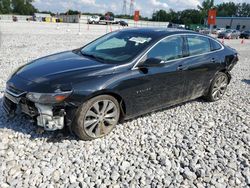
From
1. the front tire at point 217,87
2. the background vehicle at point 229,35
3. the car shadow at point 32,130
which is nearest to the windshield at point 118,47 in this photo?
the car shadow at point 32,130

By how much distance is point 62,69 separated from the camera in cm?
365

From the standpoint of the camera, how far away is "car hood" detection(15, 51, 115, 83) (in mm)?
3461

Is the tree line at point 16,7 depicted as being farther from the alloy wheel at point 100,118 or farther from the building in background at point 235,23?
the alloy wheel at point 100,118

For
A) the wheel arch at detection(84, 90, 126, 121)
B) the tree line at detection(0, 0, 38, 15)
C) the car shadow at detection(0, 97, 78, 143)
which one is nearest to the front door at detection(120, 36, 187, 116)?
the wheel arch at detection(84, 90, 126, 121)

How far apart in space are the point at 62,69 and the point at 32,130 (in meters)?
1.05

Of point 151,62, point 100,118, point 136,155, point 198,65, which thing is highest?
point 151,62

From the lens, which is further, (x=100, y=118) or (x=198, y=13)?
(x=198, y=13)

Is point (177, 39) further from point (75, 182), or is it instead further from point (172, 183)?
point (75, 182)

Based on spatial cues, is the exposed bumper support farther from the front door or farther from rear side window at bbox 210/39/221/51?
rear side window at bbox 210/39/221/51

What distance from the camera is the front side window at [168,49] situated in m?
4.15

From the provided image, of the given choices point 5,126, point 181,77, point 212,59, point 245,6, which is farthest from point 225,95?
point 245,6

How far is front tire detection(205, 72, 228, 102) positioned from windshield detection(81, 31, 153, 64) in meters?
2.12

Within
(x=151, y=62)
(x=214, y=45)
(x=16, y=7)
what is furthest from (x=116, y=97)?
(x=16, y=7)

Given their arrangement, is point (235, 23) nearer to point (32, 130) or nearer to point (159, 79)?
point (159, 79)
